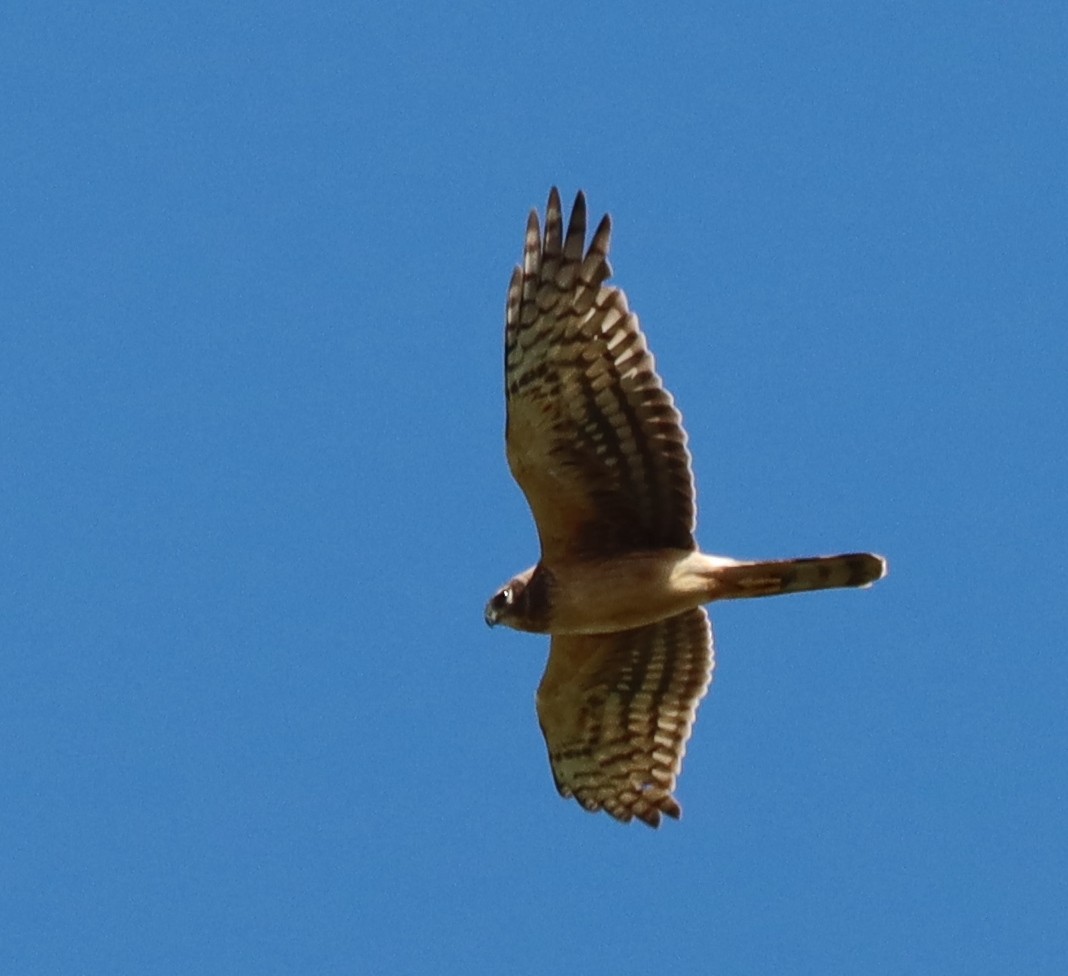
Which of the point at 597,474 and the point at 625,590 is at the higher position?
the point at 597,474

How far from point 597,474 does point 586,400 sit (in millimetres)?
449

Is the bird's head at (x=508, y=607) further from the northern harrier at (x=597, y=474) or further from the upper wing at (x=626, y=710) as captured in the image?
the upper wing at (x=626, y=710)

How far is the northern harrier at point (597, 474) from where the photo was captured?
11250mm

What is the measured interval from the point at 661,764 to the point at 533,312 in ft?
10.1

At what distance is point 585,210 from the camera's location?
1119 centimetres

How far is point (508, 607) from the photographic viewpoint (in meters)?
11.7

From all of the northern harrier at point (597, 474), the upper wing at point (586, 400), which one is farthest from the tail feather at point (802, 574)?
the upper wing at point (586, 400)

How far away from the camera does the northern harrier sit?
11.2 metres

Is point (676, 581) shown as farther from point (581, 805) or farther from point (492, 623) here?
point (581, 805)

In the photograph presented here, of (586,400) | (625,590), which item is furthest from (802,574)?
(586,400)

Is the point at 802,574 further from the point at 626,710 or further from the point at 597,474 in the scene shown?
the point at 626,710

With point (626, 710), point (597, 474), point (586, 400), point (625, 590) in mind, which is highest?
point (586, 400)

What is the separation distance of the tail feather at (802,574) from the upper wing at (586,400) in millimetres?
389

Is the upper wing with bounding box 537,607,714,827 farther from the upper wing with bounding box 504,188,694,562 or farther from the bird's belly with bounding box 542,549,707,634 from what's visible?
the upper wing with bounding box 504,188,694,562
